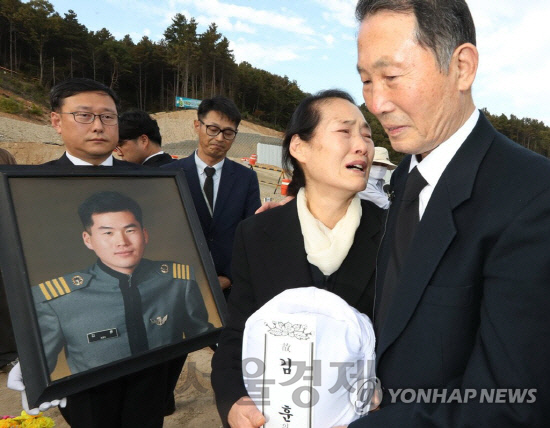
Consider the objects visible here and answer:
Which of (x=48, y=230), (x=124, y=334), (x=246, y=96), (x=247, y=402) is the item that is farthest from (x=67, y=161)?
(x=246, y=96)

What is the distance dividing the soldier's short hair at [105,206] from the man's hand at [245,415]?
1.01 metres

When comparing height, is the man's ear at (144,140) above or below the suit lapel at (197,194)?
above

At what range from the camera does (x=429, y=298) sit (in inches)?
46.7

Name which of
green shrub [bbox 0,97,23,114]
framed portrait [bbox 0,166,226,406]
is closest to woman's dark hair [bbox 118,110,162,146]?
framed portrait [bbox 0,166,226,406]

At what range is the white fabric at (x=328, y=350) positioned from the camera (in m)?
1.28

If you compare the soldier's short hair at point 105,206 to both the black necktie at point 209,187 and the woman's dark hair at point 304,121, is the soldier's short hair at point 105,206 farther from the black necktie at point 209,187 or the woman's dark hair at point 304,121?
the black necktie at point 209,187

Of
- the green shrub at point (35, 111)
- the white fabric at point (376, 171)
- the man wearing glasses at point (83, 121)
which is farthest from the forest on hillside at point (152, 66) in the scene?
the man wearing glasses at point (83, 121)

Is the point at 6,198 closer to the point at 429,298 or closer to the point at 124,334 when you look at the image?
the point at 124,334

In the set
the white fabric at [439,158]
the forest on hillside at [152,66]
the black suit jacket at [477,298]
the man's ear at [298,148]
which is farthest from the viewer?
the forest on hillside at [152,66]

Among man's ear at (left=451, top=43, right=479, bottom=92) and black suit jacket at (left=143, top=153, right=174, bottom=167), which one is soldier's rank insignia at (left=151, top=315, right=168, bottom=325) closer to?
man's ear at (left=451, top=43, right=479, bottom=92)

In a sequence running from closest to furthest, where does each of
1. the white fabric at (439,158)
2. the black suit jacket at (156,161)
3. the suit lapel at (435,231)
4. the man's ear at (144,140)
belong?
the suit lapel at (435,231)
the white fabric at (439,158)
the black suit jacket at (156,161)
the man's ear at (144,140)

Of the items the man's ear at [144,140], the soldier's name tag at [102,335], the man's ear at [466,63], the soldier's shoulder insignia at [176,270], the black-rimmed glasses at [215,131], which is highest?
the man's ear at [466,63]

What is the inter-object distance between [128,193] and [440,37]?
5.22 feet

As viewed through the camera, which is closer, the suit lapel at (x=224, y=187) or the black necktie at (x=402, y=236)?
the black necktie at (x=402, y=236)
